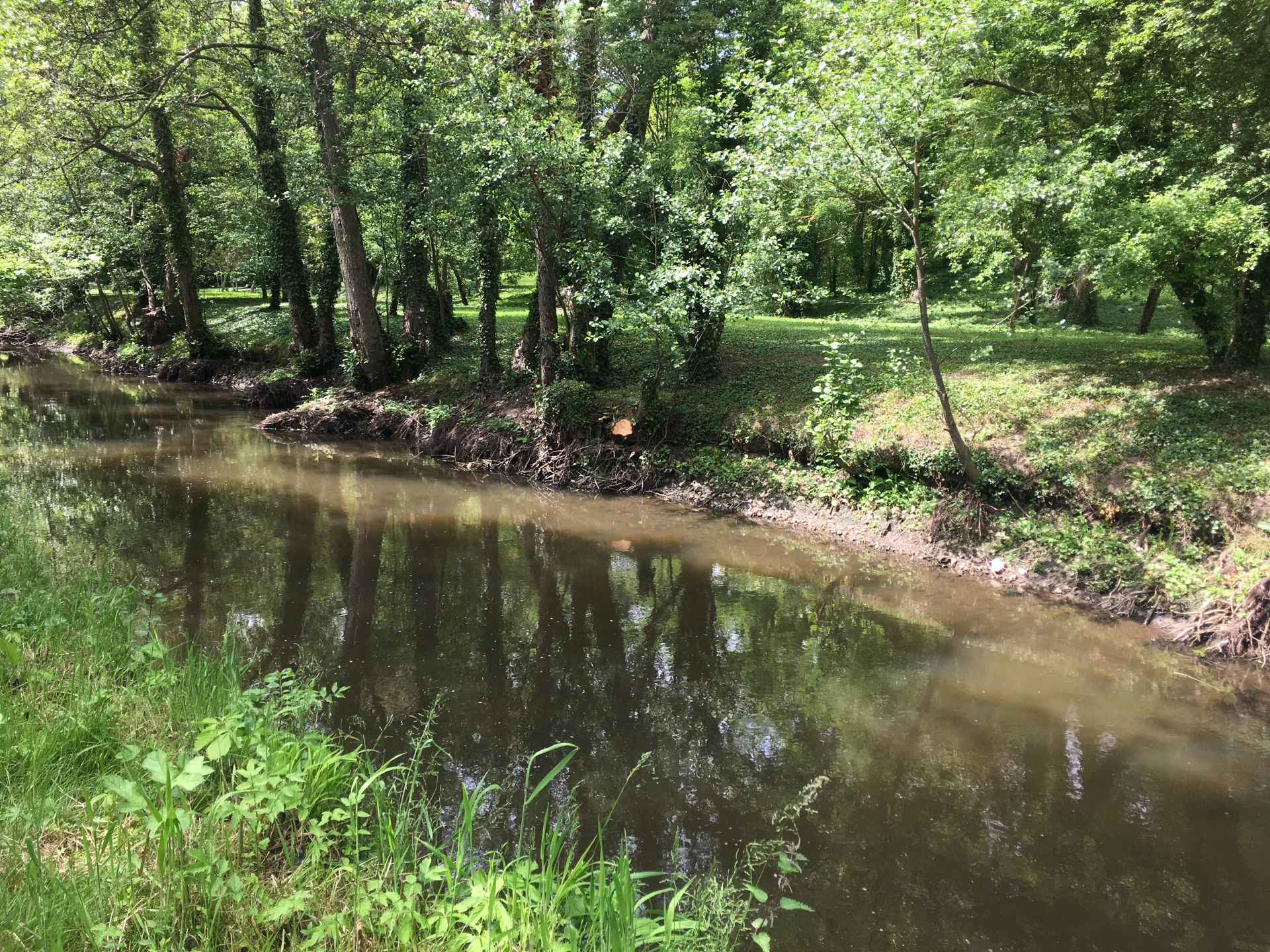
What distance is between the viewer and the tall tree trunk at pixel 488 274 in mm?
12461

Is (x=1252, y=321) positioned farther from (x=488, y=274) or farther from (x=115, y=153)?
(x=115, y=153)

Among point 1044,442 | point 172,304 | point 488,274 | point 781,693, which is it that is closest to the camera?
point 781,693

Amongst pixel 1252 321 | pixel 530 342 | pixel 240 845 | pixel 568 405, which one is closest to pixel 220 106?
pixel 530 342

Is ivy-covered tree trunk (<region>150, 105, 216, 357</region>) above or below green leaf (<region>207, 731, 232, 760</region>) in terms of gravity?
above

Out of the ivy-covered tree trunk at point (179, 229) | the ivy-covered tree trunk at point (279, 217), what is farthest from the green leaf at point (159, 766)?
the ivy-covered tree trunk at point (179, 229)

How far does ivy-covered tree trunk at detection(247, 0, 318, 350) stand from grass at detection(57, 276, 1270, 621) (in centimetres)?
695

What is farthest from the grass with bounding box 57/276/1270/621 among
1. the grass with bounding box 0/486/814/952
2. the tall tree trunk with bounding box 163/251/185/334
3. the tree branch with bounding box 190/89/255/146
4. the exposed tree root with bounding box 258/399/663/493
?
the tall tree trunk with bounding box 163/251/185/334

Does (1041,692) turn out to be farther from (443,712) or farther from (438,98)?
(438,98)

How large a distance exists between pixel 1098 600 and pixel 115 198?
2627 cm

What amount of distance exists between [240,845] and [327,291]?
1728 centimetres

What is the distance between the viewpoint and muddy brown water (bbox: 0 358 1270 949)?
4.05m

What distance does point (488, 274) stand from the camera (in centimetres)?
1392

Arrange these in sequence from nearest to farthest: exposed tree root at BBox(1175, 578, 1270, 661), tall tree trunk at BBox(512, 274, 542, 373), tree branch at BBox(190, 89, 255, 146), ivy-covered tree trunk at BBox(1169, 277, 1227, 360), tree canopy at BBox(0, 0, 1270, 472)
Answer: exposed tree root at BBox(1175, 578, 1270, 661) < tree canopy at BBox(0, 0, 1270, 472) < ivy-covered tree trunk at BBox(1169, 277, 1227, 360) < tall tree trunk at BBox(512, 274, 542, 373) < tree branch at BBox(190, 89, 255, 146)

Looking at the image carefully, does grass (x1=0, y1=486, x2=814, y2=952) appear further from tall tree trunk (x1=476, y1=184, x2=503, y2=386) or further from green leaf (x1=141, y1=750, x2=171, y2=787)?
tall tree trunk (x1=476, y1=184, x2=503, y2=386)
